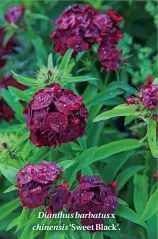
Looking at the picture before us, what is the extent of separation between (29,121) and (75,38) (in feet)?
1.62

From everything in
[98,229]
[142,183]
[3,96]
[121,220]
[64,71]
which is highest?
[64,71]

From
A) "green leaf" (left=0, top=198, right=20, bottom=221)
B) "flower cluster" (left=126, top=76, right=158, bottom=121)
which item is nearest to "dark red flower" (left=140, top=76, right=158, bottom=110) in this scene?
"flower cluster" (left=126, top=76, right=158, bottom=121)

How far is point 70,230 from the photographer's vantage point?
1566mm

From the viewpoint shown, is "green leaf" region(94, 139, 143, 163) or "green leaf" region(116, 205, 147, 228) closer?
"green leaf" region(116, 205, 147, 228)

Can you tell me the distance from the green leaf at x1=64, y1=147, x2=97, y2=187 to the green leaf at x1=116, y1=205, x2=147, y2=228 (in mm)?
182

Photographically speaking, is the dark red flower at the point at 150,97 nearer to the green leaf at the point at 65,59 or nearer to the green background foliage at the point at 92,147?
the green background foliage at the point at 92,147

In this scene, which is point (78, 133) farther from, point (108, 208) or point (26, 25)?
point (26, 25)

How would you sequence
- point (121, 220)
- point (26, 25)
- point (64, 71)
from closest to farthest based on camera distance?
point (64, 71) → point (121, 220) → point (26, 25)

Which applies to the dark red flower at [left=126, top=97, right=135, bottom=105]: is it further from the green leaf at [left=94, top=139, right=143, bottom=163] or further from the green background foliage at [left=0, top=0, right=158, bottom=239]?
the green leaf at [left=94, top=139, right=143, bottom=163]

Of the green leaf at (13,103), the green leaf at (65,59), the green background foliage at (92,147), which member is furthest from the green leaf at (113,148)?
the green leaf at (13,103)

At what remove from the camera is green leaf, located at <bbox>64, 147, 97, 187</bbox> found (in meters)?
1.63

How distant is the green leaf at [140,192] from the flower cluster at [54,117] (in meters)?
0.37

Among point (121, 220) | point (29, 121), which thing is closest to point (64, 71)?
point (29, 121)

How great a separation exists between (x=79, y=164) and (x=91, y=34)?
0.57m
